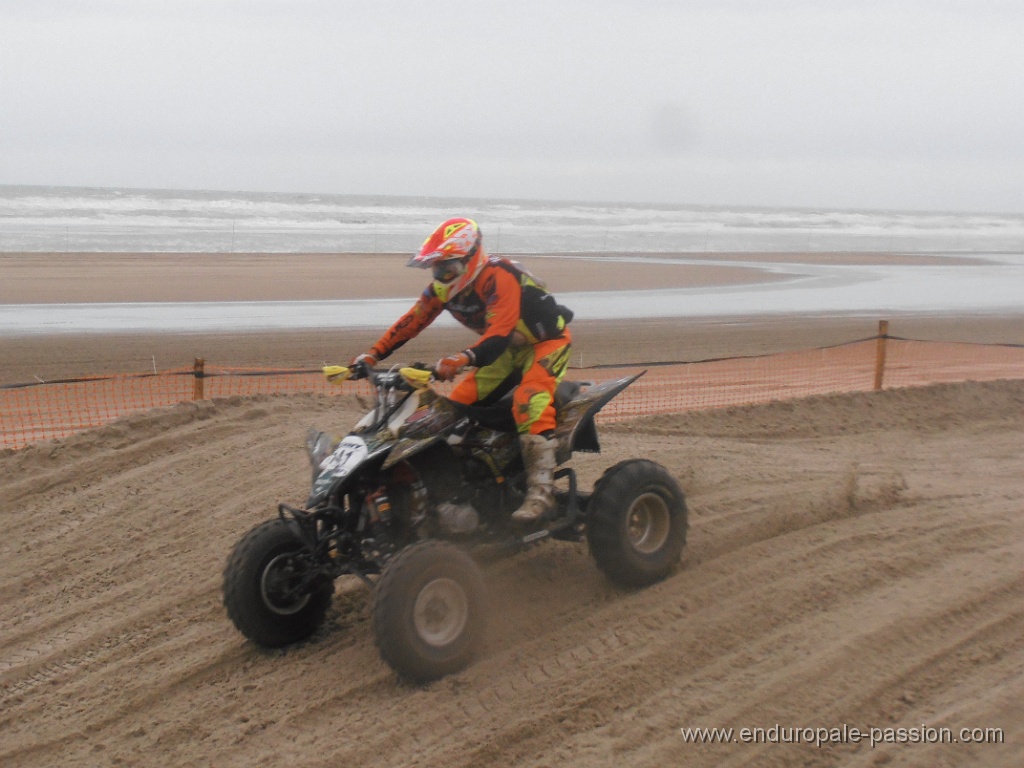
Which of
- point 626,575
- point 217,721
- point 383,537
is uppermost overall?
point 383,537

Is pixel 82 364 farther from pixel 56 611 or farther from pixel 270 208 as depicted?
pixel 270 208

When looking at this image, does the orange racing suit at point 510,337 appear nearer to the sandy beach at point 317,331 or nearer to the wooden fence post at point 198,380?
the wooden fence post at point 198,380

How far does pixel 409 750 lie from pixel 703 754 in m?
1.21

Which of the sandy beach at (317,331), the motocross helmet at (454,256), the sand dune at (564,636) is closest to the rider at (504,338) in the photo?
the motocross helmet at (454,256)

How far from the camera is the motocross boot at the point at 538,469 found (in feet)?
17.0

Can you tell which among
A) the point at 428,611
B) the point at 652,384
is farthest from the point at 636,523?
the point at 652,384

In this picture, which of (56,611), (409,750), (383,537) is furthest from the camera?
(56,611)

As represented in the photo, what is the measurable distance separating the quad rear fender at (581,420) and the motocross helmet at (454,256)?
3.08 ft

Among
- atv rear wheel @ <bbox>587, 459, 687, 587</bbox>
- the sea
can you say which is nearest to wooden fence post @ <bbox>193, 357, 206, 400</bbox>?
atv rear wheel @ <bbox>587, 459, 687, 587</bbox>

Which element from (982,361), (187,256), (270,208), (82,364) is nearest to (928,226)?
(270,208)

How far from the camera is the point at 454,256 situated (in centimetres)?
511

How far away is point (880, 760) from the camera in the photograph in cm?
375

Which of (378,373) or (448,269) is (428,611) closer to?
(378,373)

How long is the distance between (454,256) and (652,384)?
28.6 feet
